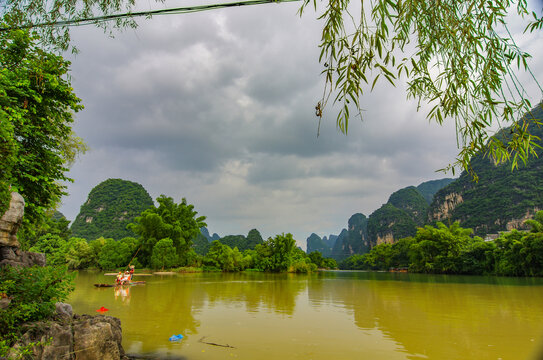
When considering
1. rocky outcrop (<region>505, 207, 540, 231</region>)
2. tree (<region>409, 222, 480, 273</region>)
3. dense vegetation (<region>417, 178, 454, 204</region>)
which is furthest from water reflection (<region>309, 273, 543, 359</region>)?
dense vegetation (<region>417, 178, 454, 204</region>)

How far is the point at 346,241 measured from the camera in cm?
16575

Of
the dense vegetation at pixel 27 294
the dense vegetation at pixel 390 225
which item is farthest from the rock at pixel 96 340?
the dense vegetation at pixel 390 225

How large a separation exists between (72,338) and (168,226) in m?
37.4

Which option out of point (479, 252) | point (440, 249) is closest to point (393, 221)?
point (440, 249)

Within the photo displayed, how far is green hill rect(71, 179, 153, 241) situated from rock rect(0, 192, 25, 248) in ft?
254

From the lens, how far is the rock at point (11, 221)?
4.71m

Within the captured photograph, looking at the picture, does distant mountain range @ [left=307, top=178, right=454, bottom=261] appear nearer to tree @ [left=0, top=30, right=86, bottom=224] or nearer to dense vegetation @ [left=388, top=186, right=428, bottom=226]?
dense vegetation @ [left=388, top=186, right=428, bottom=226]

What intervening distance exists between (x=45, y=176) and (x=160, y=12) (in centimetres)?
534

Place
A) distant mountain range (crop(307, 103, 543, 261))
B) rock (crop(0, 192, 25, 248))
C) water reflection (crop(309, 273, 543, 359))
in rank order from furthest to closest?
distant mountain range (crop(307, 103, 543, 261))
water reflection (crop(309, 273, 543, 359))
rock (crop(0, 192, 25, 248))

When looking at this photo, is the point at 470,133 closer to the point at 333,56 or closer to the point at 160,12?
the point at 333,56

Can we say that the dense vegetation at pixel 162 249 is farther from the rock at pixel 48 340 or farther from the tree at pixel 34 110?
the rock at pixel 48 340

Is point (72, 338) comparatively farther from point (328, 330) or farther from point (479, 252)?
point (479, 252)

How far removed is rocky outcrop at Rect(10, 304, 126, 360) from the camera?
3.63 meters

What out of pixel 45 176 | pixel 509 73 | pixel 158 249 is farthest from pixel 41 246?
pixel 509 73
